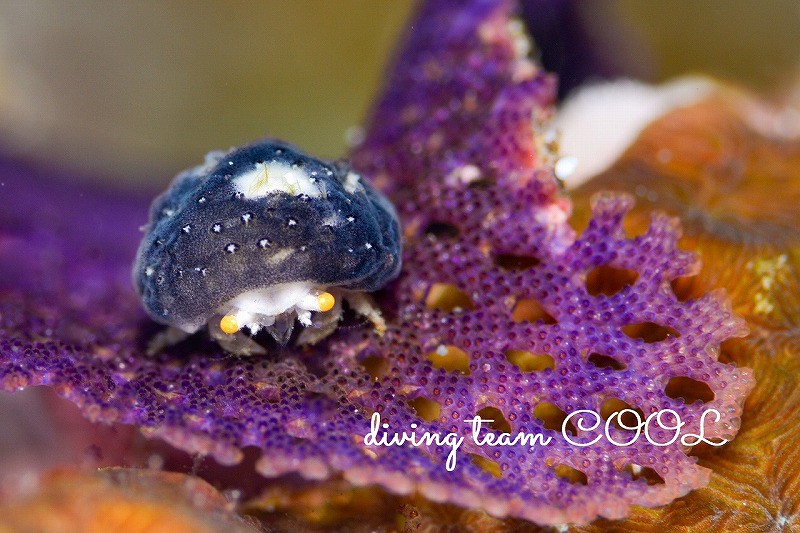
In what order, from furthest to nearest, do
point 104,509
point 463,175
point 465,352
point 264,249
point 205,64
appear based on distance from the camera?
point 205,64 → point 463,175 → point 465,352 → point 264,249 → point 104,509

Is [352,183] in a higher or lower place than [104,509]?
higher

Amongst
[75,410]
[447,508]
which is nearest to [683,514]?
[447,508]

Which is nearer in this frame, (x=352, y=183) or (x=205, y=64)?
(x=352, y=183)

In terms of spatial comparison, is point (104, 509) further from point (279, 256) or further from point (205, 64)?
point (205, 64)

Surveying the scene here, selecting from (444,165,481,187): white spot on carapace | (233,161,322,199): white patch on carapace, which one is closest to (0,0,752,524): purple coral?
(444,165,481,187): white spot on carapace

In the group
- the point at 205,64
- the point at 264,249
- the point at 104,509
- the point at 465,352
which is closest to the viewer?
the point at 104,509

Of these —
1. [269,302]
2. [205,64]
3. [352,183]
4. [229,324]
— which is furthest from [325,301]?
[205,64]
